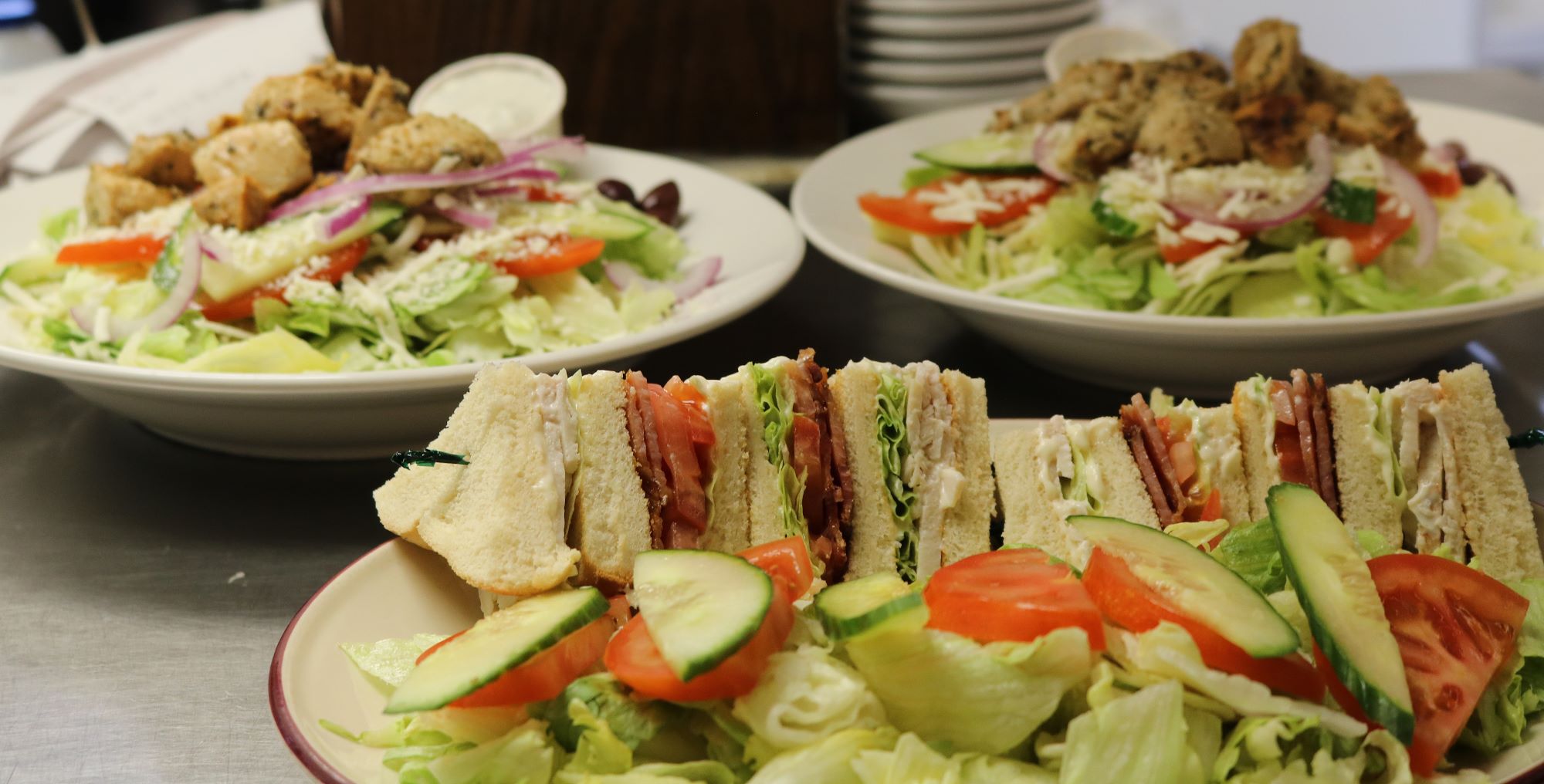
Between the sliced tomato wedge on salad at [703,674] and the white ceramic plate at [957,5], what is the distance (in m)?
3.53

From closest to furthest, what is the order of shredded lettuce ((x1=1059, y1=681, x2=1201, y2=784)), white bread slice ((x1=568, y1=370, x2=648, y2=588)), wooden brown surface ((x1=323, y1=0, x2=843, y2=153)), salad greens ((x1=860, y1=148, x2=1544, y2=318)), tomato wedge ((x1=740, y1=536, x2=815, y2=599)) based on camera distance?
shredded lettuce ((x1=1059, y1=681, x2=1201, y2=784)), tomato wedge ((x1=740, y1=536, x2=815, y2=599)), white bread slice ((x1=568, y1=370, x2=648, y2=588)), salad greens ((x1=860, y1=148, x2=1544, y2=318)), wooden brown surface ((x1=323, y1=0, x2=843, y2=153))

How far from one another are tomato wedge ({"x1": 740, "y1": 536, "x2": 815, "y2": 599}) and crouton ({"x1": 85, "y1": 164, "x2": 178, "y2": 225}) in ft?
6.35

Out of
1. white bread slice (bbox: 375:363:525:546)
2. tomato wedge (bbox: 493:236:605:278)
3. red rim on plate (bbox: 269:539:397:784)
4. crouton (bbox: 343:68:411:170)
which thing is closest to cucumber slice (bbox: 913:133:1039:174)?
tomato wedge (bbox: 493:236:605:278)

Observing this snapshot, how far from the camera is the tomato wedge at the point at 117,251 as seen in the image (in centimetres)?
280

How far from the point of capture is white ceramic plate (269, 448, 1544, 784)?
1.43 m

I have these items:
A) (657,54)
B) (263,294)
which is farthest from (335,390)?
(657,54)

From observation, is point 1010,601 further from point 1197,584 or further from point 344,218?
point 344,218

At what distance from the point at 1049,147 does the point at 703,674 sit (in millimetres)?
2174

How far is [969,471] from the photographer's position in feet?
6.56

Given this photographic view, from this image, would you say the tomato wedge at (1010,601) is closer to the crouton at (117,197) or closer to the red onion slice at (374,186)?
the red onion slice at (374,186)

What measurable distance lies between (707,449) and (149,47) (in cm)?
401

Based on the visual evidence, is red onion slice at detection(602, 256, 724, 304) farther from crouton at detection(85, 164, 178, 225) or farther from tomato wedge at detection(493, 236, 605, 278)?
crouton at detection(85, 164, 178, 225)

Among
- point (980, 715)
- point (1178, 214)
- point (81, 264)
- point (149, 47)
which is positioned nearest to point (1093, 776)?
point (980, 715)

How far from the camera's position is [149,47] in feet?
16.2
